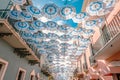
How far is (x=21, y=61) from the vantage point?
416 inches

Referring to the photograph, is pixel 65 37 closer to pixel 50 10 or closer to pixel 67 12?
pixel 67 12

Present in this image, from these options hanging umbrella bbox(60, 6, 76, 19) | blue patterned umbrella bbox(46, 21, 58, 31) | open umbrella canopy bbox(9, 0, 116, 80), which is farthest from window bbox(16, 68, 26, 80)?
hanging umbrella bbox(60, 6, 76, 19)

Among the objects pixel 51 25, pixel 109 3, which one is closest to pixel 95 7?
pixel 109 3

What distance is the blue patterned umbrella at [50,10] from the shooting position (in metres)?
6.05

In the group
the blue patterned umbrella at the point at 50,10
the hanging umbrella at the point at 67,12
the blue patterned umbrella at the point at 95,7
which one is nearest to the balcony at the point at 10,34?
the blue patterned umbrella at the point at 50,10

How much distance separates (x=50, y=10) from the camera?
20.0ft

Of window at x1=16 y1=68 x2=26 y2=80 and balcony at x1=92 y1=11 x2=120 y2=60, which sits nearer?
balcony at x1=92 y1=11 x2=120 y2=60

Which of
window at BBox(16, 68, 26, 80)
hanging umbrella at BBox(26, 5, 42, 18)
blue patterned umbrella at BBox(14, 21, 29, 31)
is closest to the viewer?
hanging umbrella at BBox(26, 5, 42, 18)

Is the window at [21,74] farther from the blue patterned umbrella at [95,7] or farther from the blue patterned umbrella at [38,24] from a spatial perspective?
the blue patterned umbrella at [95,7]

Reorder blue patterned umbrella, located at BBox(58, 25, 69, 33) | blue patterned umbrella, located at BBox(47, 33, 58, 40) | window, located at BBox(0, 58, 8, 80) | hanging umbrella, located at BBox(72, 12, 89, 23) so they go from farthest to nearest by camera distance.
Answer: blue patterned umbrella, located at BBox(47, 33, 58, 40)
blue patterned umbrella, located at BBox(58, 25, 69, 33)
window, located at BBox(0, 58, 8, 80)
hanging umbrella, located at BBox(72, 12, 89, 23)

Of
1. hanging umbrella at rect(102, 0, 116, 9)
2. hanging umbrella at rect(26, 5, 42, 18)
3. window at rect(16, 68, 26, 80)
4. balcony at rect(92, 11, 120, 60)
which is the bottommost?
window at rect(16, 68, 26, 80)

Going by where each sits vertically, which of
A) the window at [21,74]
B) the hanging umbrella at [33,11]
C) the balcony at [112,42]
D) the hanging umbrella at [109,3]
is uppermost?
the hanging umbrella at [109,3]

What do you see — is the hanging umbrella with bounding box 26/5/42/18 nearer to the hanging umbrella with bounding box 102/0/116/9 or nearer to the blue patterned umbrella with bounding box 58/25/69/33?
the blue patterned umbrella with bounding box 58/25/69/33

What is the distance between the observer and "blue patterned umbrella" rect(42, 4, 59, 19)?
6048 mm
